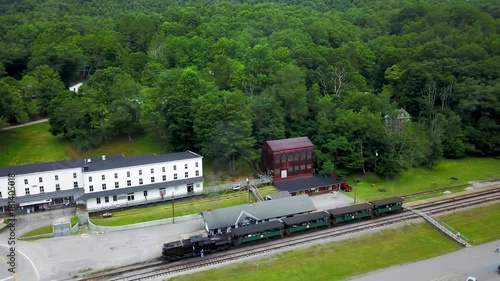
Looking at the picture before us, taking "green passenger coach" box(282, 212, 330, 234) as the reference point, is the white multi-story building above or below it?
above

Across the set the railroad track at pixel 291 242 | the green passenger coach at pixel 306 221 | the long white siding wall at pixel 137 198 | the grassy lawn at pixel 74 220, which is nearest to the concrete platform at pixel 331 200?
the railroad track at pixel 291 242

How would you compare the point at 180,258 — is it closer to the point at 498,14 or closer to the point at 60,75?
the point at 60,75

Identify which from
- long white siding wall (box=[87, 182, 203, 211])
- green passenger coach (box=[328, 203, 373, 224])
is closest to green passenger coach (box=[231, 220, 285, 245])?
green passenger coach (box=[328, 203, 373, 224])

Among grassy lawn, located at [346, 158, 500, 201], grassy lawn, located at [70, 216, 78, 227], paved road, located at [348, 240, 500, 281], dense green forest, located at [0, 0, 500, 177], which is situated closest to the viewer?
paved road, located at [348, 240, 500, 281]

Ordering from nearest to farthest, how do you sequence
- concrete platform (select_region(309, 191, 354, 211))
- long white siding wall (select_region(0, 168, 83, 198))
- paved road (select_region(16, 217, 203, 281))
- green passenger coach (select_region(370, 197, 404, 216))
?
paved road (select_region(16, 217, 203, 281)), green passenger coach (select_region(370, 197, 404, 216)), long white siding wall (select_region(0, 168, 83, 198)), concrete platform (select_region(309, 191, 354, 211))

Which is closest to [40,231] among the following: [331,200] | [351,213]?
[351,213]

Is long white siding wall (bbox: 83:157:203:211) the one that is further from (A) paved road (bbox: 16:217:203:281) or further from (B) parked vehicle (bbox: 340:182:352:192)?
(B) parked vehicle (bbox: 340:182:352:192)

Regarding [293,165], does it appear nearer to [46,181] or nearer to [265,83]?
[265,83]

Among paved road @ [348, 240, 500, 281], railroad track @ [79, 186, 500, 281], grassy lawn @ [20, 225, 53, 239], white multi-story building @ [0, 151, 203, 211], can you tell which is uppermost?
white multi-story building @ [0, 151, 203, 211]
